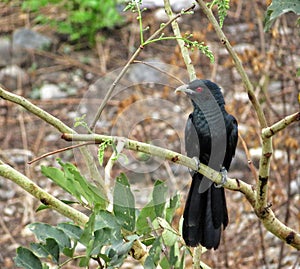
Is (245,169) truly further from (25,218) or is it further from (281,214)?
(25,218)

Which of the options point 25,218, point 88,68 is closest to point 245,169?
point 25,218

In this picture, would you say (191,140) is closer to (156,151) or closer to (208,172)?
(208,172)

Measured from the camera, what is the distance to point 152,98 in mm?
3521

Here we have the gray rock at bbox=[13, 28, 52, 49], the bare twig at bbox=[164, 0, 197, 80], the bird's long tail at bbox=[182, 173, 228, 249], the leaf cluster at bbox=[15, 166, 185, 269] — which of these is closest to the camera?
the leaf cluster at bbox=[15, 166, 185, 269]

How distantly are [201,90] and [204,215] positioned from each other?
0.36 metres

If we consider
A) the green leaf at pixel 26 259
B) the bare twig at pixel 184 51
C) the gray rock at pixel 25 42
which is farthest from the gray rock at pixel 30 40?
the green leaf at pixel 26 259

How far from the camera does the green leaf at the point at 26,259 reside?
1267 millimetres

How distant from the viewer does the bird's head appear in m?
1.91

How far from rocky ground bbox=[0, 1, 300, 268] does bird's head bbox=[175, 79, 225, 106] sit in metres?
0.84

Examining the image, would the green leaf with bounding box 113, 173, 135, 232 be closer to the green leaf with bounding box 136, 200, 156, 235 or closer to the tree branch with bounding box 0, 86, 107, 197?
the green leaf with bounding box 136, 200, 156, 235

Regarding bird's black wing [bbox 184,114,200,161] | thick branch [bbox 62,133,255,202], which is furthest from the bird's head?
thick branch [bbox 62,133,255,202]

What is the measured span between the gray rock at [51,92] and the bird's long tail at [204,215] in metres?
3.35

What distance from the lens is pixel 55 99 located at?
5.17 meters

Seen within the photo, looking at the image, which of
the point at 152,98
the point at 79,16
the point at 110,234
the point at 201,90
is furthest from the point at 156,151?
the point at 79,16
